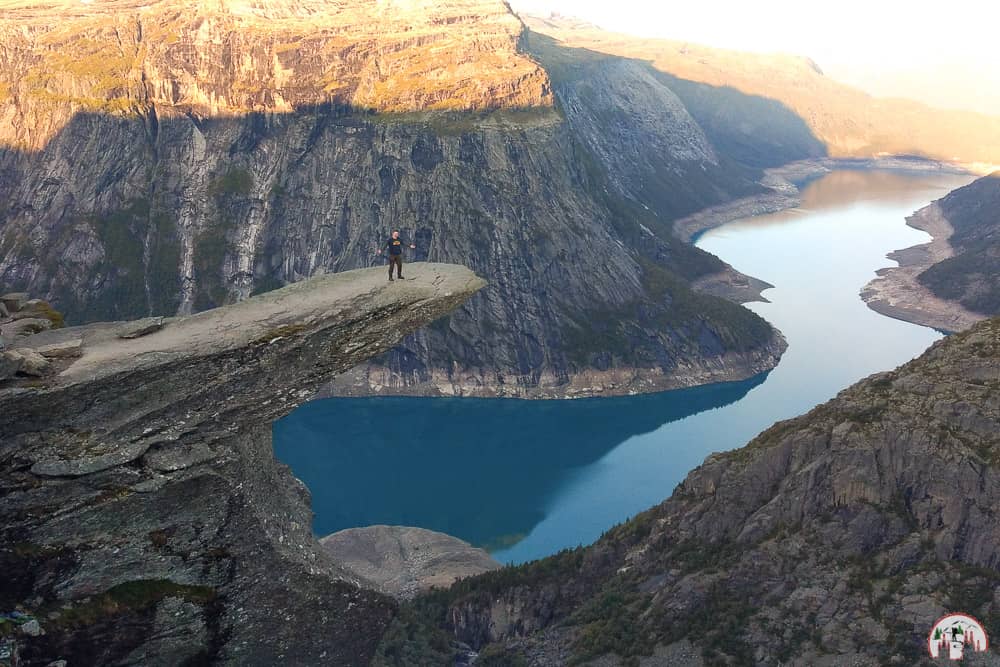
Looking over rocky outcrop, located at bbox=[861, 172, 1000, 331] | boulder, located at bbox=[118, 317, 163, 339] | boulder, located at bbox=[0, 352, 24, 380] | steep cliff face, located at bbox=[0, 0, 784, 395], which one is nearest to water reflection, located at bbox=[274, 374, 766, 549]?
steep cliff face, located at bbox=[0, 0, 784, 395]

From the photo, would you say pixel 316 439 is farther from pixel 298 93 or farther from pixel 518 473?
pixel 298 93

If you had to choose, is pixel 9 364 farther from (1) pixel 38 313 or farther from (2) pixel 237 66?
(2) pixel 237 66

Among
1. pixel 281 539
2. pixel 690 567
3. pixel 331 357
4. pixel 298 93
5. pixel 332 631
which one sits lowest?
pixel 690 567

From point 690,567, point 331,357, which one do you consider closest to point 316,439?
point 690,567

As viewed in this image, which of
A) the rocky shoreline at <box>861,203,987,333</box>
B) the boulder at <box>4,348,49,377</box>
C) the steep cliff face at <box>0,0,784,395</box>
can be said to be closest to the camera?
the boulder at <box>4,348,49,377</box>

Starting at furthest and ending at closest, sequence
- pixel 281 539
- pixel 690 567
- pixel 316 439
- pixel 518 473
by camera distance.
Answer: pixel 316 439, pixel 518 473, pixel 690 567, pixel 281 539

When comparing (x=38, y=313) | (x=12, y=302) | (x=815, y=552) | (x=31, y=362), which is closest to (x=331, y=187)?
(x=12, y=302)

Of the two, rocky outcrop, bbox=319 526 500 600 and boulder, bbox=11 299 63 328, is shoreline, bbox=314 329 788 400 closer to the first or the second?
rocky outcrop, bbox=319 526 500 600
